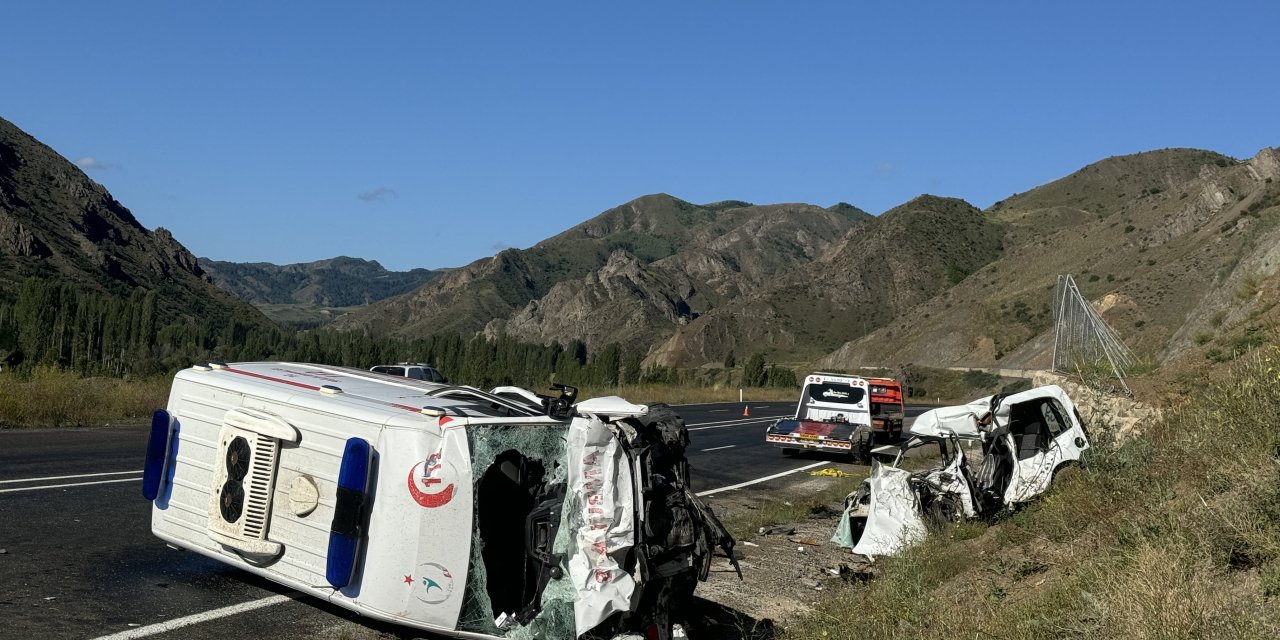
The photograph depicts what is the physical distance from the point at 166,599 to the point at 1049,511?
25.4ft

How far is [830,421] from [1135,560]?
1802 centimetres

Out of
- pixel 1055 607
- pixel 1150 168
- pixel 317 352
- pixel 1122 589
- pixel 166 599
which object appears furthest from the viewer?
pixel 1150 168

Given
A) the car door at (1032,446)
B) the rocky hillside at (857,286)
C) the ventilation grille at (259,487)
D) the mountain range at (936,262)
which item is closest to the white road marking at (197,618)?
the ventilation grille at (259,487)

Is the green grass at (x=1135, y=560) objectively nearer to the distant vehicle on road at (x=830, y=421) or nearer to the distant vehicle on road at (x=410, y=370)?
the distant vehicle on road at (x=830, y=421)

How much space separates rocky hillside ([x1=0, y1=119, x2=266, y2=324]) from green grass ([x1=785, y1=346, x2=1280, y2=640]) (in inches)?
5116

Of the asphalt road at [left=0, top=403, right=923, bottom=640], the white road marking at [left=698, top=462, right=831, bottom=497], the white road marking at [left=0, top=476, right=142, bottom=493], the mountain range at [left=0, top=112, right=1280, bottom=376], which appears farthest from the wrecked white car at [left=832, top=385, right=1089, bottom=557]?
the mountain range at [left=0, top=112, right=1280, bottom=376]

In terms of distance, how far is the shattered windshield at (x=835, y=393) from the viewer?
25.6m

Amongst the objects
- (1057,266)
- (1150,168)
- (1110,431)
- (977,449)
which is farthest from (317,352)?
(1150,168)

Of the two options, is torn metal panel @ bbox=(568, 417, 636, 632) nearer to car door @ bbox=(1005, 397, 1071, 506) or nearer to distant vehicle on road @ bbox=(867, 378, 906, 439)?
car door @ bbox=(1005, 397, 1071, 506)

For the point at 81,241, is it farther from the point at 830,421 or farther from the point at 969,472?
the point at 969,472

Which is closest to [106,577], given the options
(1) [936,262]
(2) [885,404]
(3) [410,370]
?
(3) [410,370]

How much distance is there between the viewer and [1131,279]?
7344cm

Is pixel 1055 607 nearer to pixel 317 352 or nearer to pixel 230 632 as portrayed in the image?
pixel 230 632

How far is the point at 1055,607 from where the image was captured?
5961 millimetres
